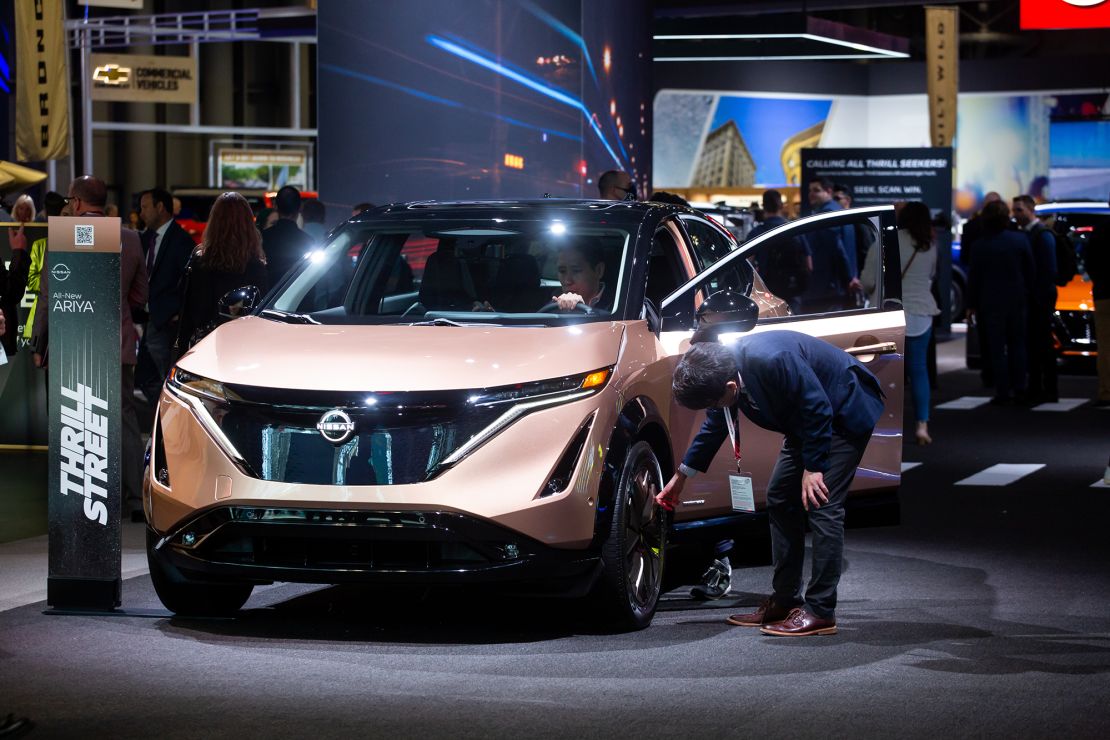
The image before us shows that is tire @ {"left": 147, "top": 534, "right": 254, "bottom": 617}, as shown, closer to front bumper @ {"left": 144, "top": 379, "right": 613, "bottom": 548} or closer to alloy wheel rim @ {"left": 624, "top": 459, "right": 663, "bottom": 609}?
front bumper @ {"left": 144, "top": 379, "right": 613, "bottom": 548}

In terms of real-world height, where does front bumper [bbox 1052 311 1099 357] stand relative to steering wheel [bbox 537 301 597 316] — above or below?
below

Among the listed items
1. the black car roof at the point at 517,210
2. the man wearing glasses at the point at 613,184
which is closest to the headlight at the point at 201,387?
the black car roof at the point at 517,210

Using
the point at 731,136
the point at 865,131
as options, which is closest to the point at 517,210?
the point at 731,136

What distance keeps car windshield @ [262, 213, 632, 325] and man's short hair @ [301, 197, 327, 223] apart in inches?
224

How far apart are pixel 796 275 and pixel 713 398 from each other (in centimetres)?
870

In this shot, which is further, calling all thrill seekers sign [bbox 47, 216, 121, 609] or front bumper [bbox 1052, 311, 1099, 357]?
front bumper [bbox 1052, 311, 1099, 357]

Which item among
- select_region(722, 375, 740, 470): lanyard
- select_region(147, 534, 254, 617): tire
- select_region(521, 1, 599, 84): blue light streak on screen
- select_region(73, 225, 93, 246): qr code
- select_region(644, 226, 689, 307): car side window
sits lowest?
select_region(147, 534, 254, 617): tire

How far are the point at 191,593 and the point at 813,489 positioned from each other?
2654mm

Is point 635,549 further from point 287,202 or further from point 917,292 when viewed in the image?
point 917,292

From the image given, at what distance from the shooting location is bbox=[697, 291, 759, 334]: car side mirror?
7.80 metres

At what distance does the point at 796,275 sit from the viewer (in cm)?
1552

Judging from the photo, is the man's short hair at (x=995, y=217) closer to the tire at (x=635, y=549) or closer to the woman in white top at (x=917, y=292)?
the woman in white top at (x=917, y=292)

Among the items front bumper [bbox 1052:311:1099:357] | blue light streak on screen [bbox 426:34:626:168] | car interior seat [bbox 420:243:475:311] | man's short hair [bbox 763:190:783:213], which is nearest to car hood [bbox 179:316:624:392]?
car interior seat [bbox 420:243:475:311]

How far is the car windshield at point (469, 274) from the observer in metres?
8.21
